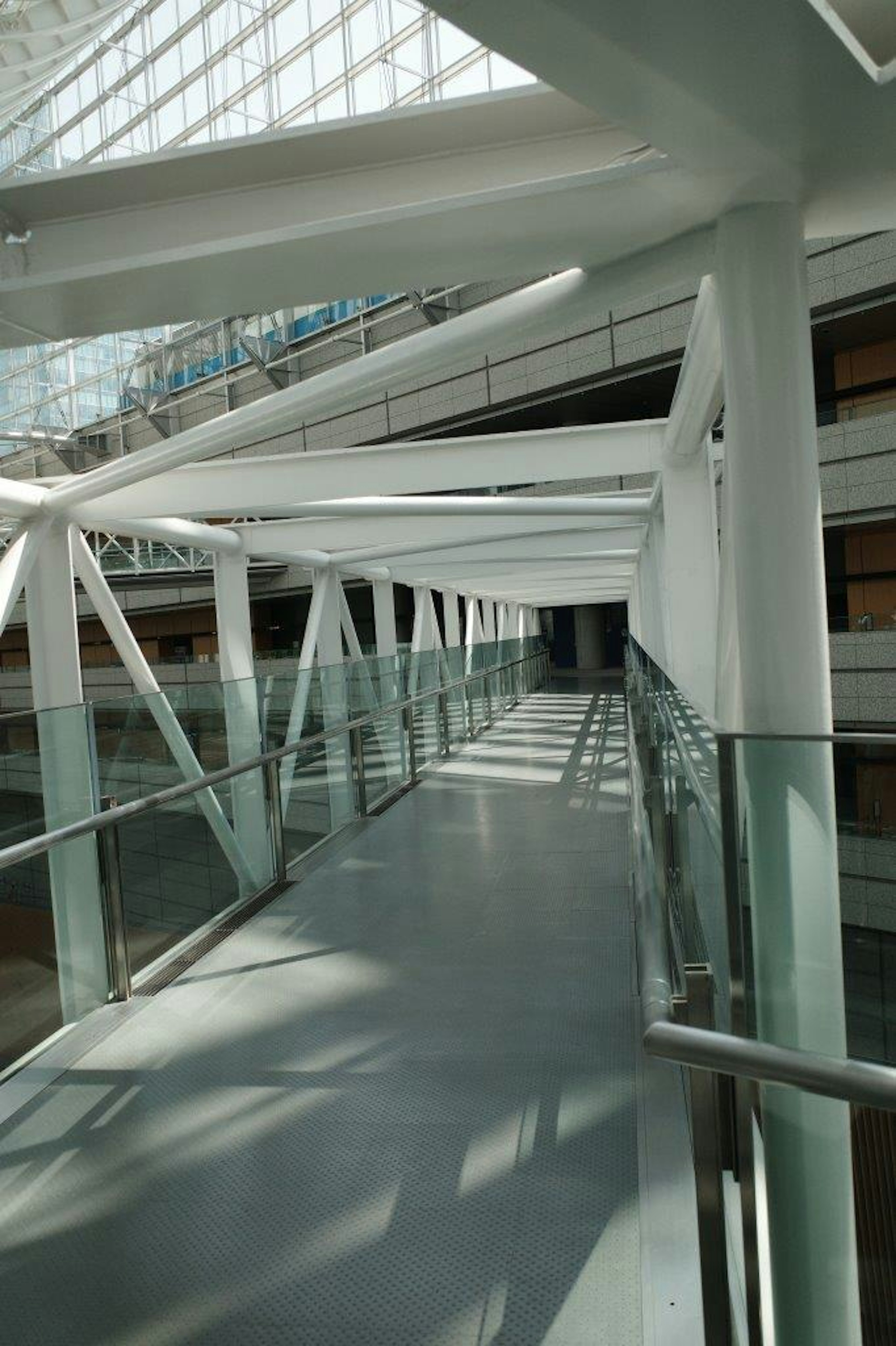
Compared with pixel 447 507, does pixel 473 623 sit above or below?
below

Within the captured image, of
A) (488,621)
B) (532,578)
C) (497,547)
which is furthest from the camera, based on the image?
(488,621)

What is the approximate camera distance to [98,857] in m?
4.26

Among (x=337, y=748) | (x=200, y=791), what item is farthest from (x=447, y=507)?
(x=200, y=791)

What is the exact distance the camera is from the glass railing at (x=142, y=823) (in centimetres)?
401

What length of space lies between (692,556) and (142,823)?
4.12 meters

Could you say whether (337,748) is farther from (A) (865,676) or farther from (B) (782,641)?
(A) (865,676)

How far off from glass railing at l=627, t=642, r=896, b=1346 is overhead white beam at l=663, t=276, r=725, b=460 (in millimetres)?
1153

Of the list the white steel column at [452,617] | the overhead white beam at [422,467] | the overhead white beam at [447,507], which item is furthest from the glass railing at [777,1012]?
the white steel column at [452,617]

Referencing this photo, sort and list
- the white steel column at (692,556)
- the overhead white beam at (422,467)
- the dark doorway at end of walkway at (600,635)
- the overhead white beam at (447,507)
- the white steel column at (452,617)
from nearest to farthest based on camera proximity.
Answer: the white steel column at (692,556), the overhead white beam at (422,467), the overhead white beam at (447,507), the white steel column at (452,617), the dark doorway at end of walkway at (600,635)

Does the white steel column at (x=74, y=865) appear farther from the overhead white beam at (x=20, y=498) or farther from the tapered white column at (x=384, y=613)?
the tapered white column at (x=384, y=613)

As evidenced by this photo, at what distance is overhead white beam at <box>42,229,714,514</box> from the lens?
9.74 feet

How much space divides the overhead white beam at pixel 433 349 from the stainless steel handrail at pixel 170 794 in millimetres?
1737

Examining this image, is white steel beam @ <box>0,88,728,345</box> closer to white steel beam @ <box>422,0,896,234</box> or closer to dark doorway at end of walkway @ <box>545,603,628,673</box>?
white steel beam @ <box>422,0,896,234</box>

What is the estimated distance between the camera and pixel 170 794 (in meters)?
4.79
